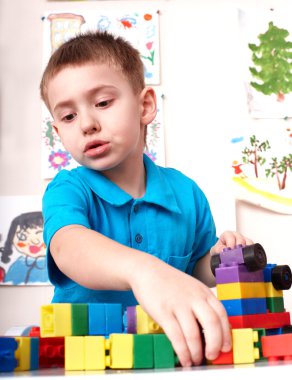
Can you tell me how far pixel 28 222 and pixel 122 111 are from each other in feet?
2.38

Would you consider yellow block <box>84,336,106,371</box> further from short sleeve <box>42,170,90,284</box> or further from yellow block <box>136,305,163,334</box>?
short sleeve <box>42,170,90,284</box>

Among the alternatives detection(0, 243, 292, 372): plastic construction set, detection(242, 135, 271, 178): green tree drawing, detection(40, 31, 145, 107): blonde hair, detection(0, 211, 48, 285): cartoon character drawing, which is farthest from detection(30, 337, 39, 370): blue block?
detection(242, 135, 271, 178): green tree drawing

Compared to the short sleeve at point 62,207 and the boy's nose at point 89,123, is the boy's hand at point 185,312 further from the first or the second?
Result: the boy's nose at point 89,123

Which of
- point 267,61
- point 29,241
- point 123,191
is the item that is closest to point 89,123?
point 123,191

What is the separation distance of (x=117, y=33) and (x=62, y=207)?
3.12ft

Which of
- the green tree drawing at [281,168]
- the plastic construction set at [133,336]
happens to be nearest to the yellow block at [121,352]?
the plastic construction set at [133,336]

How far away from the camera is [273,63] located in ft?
4.92

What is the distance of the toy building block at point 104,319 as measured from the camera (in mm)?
426

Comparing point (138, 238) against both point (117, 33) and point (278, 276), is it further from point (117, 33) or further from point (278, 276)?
point (117, 33)

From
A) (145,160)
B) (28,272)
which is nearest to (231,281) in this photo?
(145,160)

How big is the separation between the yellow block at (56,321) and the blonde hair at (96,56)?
45 centimetres

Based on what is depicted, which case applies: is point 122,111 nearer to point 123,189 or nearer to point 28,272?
point 123,189

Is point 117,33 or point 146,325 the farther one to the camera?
point 117,33

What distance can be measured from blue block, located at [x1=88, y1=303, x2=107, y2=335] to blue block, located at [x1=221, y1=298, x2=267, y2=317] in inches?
4.3
